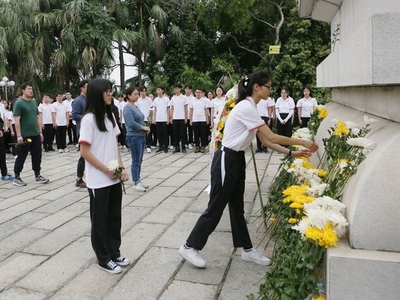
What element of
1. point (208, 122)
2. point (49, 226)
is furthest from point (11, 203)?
point (208, 122)

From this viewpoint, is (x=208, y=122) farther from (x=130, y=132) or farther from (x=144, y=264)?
(x=144, y=264)

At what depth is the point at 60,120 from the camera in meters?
11.1

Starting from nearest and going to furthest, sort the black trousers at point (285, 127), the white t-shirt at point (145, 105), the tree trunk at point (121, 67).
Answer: the black trousers at point (285, 127) → the white t-shirt at point (145, 105) → the tree trunk at point (121, 67)

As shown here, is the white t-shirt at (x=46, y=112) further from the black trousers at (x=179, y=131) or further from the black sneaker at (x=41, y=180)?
the black sneaker at (x=41, y=180)

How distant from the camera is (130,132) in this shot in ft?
19.1

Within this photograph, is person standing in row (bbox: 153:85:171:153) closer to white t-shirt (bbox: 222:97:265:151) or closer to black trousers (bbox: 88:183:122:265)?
black trousers (bbox: 88:183:122:265)

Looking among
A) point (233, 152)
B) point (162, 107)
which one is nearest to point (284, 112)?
point (162, 107)

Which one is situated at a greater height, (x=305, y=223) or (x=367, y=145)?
(x=367, y=145)

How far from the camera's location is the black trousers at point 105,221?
3.04 meters

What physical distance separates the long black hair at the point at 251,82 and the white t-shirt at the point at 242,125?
0.07m

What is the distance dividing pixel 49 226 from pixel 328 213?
11.0 feet

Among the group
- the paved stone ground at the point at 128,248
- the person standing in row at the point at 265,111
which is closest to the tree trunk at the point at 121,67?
the person standing in row at the point at 265,111

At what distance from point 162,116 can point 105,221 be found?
23.7 ft

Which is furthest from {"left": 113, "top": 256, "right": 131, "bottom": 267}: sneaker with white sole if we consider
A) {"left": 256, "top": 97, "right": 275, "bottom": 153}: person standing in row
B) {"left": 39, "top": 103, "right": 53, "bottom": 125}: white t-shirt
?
{"left": 39, "top": 103, "right": 53, "bottom": 125}: white t-shirt
